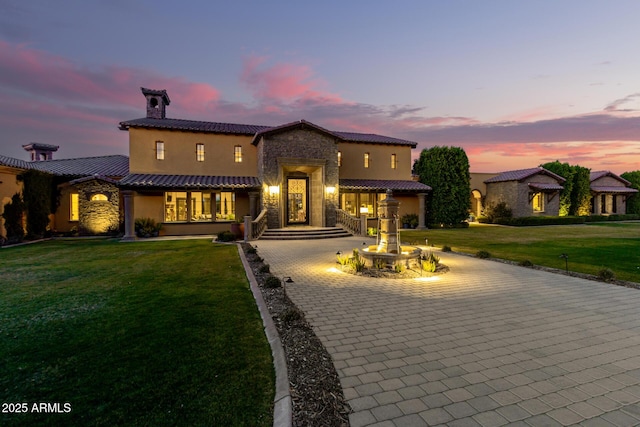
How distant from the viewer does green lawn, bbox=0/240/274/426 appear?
3.03 meters

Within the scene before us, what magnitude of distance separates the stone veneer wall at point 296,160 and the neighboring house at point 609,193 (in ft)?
120

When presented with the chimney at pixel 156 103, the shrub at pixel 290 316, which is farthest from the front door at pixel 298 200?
the shrub at pixel 290 316

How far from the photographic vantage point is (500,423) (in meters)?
2.86

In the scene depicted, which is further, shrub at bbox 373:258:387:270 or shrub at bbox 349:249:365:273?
shrub at bbox 373:258:387:270

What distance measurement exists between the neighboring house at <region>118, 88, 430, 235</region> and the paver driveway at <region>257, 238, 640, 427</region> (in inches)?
463

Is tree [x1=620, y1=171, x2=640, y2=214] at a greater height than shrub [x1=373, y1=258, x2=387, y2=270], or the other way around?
tree [x1=620, y1=171, x2=640, y2=214]

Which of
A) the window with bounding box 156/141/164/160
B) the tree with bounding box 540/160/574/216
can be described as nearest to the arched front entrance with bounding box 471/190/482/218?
the tree with bounding box 540/160/574/216

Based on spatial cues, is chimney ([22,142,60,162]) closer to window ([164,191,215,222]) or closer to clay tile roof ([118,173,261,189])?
clay tile roof ([118,173,261,189])

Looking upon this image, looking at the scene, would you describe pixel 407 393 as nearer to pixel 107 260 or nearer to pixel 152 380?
pixel 152 380

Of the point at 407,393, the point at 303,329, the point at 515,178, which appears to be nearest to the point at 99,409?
the point at 303,329

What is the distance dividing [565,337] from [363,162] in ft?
69.9

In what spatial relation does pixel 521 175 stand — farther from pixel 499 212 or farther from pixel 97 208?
pixel 97 208

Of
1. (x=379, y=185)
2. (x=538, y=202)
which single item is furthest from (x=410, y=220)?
(x=538, y=202)

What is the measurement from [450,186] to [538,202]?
561 inches
